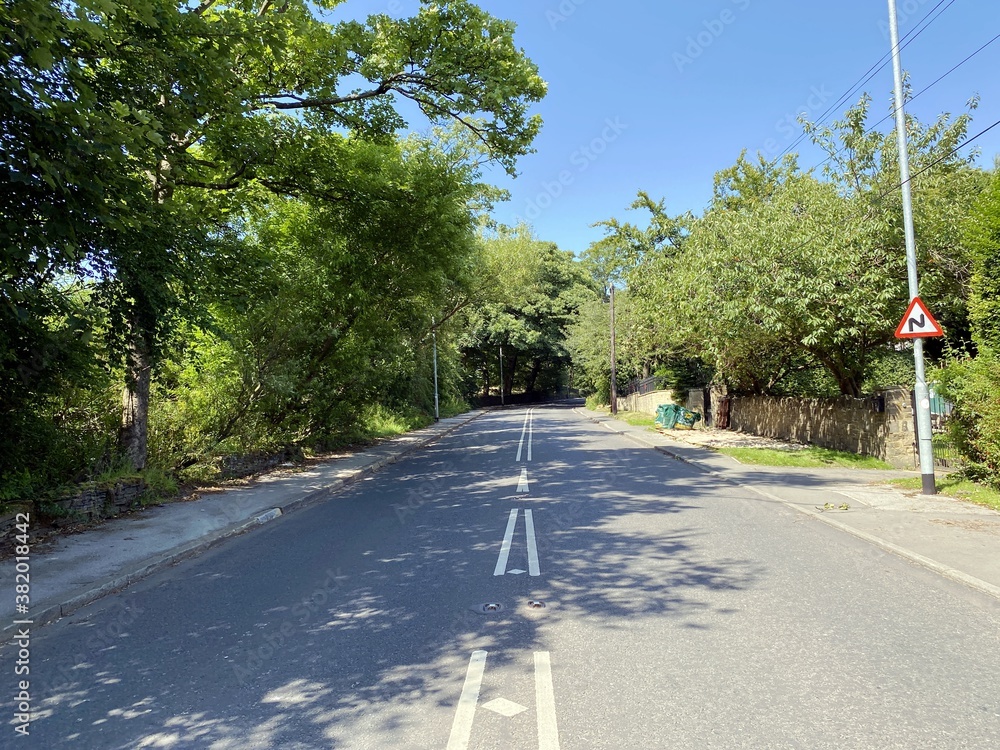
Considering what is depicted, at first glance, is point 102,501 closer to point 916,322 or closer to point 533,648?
point 533,648

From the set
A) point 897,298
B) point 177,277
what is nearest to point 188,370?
point 177,277

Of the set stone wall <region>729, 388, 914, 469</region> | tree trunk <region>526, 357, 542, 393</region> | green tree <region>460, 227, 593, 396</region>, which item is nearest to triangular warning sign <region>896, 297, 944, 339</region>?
stone wall <region>729, 388, 914, 469</region>

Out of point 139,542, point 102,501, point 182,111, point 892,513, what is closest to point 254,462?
point 102,501

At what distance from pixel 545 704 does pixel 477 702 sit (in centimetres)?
39

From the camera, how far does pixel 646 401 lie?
36.8 metres

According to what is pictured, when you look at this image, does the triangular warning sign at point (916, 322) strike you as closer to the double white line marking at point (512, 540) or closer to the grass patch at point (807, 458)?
the grass patch at point (807, 458)

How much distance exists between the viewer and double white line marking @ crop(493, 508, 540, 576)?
6117 millimetres

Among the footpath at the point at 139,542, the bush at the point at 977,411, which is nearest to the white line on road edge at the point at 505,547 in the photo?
the footpath at the point at 139,542

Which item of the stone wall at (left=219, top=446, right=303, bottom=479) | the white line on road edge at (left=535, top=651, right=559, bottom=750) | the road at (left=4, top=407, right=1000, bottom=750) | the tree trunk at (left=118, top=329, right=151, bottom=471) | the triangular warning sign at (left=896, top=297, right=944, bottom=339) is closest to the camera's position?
the white line on road edge at (left=535, top=651, right=559, bottom=750)

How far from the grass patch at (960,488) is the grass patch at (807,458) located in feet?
9.23

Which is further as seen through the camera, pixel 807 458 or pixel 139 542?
pixel 807 458

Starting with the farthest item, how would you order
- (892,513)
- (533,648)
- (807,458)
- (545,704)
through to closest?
(807,458) < (892,513) < (533,648) < (545,704)

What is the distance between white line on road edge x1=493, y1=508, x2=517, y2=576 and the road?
51mm

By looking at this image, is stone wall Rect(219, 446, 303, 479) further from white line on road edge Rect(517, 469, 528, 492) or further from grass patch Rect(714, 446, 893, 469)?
grass patch Rect(714, 446, 893, 469)
